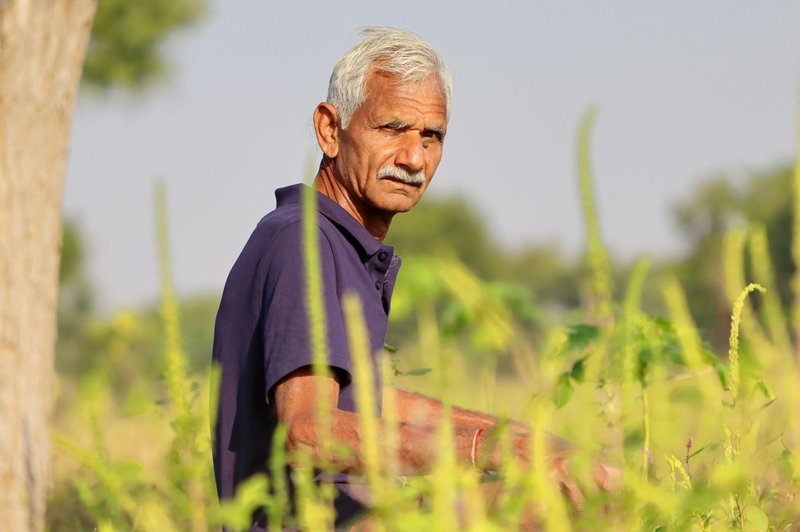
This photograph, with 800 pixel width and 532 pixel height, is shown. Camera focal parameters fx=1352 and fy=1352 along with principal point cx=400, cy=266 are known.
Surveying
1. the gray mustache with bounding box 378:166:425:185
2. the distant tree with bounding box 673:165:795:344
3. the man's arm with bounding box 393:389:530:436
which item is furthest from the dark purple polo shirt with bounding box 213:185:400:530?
the distant tree with bounding box 673:165:795:344

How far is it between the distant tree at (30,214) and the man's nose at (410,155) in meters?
0.84

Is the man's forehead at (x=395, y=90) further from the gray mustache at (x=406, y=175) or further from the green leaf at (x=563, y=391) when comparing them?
the green leaf at (x=563, y=391)

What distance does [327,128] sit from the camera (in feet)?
11.9

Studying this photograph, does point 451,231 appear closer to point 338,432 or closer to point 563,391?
point 563,391

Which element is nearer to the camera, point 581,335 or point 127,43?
point 581,335

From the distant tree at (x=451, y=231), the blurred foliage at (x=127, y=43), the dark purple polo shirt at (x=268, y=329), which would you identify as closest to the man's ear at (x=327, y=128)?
the dark purple polo shirt at (x=268, y=329)

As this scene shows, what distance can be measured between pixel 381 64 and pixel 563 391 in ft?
3.18

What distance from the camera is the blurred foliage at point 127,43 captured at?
17.7m

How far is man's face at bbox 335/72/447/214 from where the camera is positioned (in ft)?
11.3

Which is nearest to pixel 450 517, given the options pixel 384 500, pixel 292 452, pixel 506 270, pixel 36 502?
pixel 384 500

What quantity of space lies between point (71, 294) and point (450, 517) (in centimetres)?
2880

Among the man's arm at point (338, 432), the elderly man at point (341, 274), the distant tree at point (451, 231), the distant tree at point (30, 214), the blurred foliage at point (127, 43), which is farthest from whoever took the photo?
the distant tree at point (451, 231)

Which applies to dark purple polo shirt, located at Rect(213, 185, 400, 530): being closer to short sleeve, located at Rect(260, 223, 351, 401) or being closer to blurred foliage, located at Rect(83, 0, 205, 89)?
short sleeve, located at Rect(260, 223, 351, 401)

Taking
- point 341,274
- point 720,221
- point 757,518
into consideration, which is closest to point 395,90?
point 341,274
